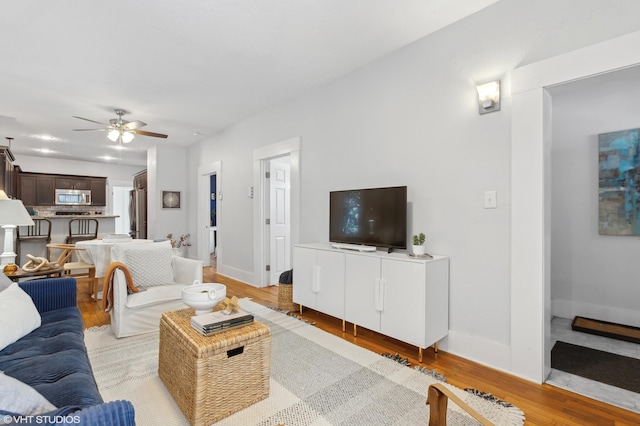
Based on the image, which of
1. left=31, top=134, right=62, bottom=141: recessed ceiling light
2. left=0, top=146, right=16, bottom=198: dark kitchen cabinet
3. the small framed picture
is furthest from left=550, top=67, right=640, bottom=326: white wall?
left=0, top=146, right=16, bottom=198: dark kitchen cabinet

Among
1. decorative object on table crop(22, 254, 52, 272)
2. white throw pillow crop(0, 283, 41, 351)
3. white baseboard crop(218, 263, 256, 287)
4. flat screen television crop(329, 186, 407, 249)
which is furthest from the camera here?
white baseboard crop(218, 263, 256, 287)

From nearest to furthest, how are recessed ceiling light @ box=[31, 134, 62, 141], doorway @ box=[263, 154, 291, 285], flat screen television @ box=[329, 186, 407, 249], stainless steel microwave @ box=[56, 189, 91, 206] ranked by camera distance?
flat screen television @ box=[329, 186, 407, 249], doorway @ box=[263, 154, 291, 285], recessed ceiling light @ box=[31, 134, 62, 141], stainless steel microwave @ box=[56, 189, 91, 206]

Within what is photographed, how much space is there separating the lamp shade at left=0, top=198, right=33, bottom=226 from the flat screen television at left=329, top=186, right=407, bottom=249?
280cm

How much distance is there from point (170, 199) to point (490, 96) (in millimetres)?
6331

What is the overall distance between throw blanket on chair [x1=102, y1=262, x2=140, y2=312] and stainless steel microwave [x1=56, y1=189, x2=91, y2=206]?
7.85 meters

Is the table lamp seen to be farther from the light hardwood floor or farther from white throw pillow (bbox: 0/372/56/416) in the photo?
white throw pillow (bbox: 0/372/56/416)

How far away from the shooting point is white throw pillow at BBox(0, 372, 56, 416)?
0.87m

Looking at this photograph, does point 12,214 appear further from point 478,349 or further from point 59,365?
point 478,349

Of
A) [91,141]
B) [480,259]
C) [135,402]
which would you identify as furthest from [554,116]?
[91,141]

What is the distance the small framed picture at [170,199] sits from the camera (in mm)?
6742

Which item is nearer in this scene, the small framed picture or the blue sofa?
the blue sofa

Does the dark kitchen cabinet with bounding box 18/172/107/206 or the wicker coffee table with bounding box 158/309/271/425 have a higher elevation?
the dark kitchen cabinet with bounding box 18/172/107/206

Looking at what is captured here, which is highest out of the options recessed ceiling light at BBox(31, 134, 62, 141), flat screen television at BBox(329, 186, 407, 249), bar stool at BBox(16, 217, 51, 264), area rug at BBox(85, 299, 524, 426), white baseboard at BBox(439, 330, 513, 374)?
recessed ceiling light at BBox(31, 134, 62, 141)

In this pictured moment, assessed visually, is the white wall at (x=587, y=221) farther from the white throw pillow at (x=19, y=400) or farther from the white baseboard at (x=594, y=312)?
the white throw pillow at (x=19, y=400)
